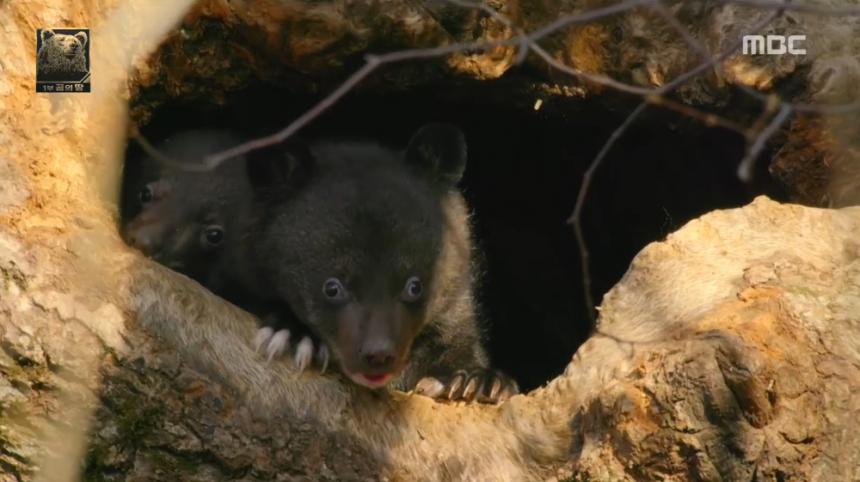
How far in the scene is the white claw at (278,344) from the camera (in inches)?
167

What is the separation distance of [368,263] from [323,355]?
0.48 m

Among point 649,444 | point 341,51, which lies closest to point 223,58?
point 341,51

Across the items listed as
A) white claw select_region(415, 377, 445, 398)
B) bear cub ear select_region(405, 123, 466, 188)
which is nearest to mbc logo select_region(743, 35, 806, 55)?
bear cub ear select_region(405, 123, 466, 188)

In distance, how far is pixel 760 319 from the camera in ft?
12.6

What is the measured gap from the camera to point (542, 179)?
6.69 meters

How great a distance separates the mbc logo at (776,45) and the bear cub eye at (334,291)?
79.6 inches

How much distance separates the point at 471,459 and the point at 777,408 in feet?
3.80

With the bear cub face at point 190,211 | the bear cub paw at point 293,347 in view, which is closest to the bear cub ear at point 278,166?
the bear cub face at point 190,211

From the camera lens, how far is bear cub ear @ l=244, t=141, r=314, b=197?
510 cm

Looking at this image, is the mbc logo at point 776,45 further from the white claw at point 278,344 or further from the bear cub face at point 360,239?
the white claw at point 278,344

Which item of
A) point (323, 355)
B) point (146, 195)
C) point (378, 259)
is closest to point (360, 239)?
point (378, 259)

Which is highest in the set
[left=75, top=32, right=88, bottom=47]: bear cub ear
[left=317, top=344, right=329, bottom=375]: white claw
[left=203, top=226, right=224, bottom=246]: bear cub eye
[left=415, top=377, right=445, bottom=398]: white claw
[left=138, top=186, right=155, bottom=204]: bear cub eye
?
[left=75, top=32, right=88, bottom=47]: bear cub ear

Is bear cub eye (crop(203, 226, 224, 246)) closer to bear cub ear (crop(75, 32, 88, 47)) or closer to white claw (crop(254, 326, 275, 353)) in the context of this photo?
white claw (crop(254, 326, 275, 353))

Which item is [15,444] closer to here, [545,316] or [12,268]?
[12,268]
